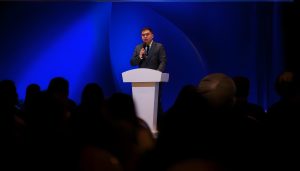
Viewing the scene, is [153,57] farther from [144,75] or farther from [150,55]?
[144,75]

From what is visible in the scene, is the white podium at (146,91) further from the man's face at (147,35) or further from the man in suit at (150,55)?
the man's face at (147,35)

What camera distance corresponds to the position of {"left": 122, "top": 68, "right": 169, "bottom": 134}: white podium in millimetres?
5043

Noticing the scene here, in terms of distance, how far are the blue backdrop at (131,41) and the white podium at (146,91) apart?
2181 millimetres

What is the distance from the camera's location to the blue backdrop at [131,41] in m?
7.13

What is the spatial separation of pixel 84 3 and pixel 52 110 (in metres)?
5.52

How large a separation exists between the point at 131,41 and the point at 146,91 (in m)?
2.34

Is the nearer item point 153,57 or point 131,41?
point 153,57

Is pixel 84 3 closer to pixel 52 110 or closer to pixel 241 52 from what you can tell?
pixel 241 52

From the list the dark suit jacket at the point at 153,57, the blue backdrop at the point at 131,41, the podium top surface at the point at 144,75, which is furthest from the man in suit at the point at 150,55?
the blue backdrop at the point at 131,41

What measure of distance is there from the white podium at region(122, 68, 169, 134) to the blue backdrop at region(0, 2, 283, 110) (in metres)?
2.18

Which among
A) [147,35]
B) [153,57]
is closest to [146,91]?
[153,57]

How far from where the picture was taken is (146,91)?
16.8ft

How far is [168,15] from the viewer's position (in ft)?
24.1

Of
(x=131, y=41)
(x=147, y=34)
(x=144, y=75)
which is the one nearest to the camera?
(x=144, y=75)
